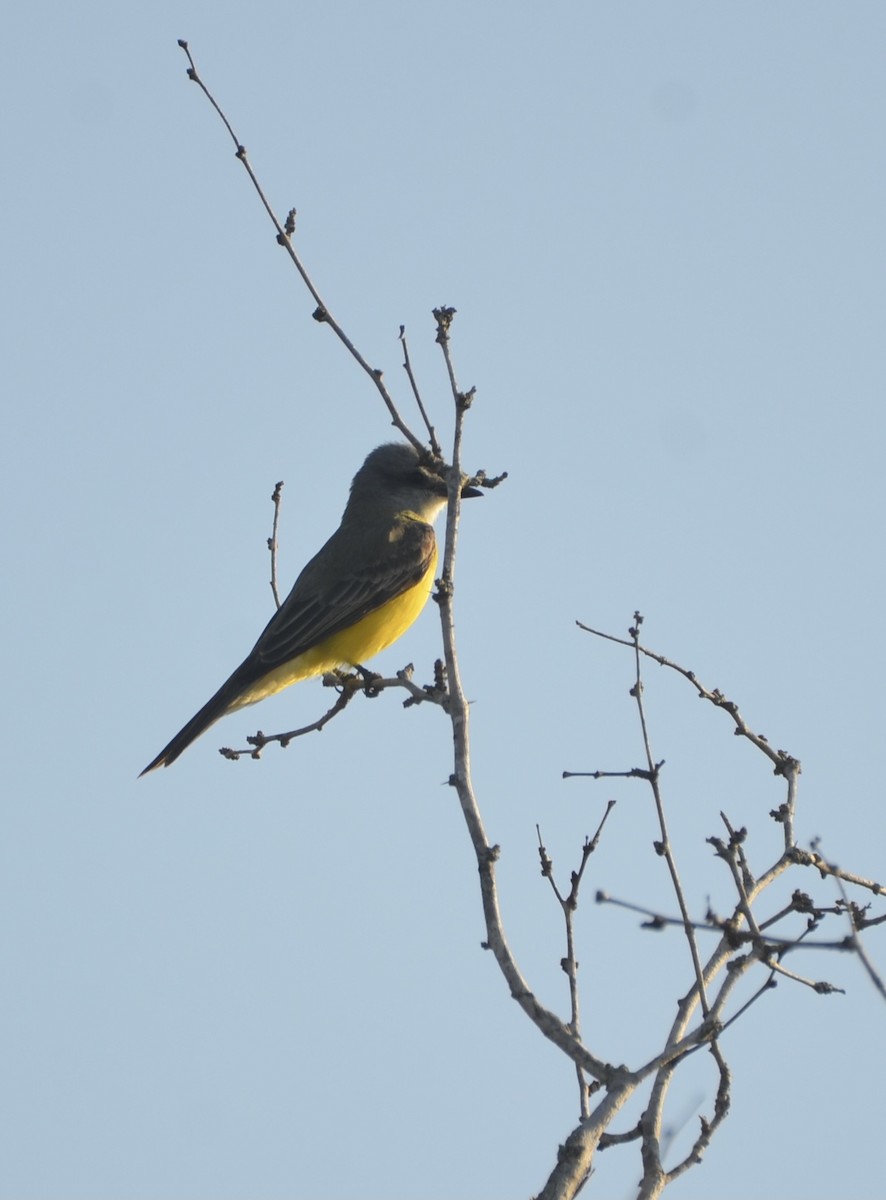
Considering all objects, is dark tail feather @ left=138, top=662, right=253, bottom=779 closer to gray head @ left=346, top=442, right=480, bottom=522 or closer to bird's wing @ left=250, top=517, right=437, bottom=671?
bird's wing @ left=250, top=517, right=437, bottom=671

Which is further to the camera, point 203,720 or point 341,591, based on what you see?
point 341,591

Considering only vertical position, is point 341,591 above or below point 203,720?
above

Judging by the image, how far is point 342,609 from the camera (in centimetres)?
1106

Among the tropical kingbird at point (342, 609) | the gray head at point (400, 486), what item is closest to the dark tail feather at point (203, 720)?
the tropical kingbird at point (342, 609)

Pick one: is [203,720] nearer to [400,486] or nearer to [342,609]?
[342,609]

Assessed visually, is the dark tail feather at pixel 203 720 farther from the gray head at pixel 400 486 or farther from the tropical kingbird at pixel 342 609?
the gray head at pixel 400 486

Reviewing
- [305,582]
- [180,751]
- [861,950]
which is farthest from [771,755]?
[305,582]

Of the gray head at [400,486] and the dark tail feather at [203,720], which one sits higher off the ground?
the gray head at [400,486]

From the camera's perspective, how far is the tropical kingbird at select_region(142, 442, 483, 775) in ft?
35.3

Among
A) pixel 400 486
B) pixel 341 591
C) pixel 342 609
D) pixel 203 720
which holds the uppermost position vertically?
pixel 400 486

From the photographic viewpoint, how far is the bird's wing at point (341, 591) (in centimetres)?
1089

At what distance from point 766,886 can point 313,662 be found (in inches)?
211

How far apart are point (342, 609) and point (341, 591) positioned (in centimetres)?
19

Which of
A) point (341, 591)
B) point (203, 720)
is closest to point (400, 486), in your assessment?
point (341, 591)
